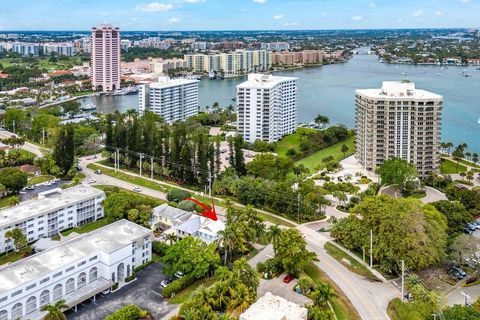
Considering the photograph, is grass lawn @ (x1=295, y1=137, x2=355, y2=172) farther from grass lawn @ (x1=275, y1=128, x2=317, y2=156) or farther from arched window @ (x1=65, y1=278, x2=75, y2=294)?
arched window @ (x1=65, y1=278, x2=75, y2=294)

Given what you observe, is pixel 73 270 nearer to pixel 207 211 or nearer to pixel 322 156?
pixel 207 211

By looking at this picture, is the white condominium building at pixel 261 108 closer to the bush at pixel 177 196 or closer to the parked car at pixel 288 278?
the bush at pixel 177 196

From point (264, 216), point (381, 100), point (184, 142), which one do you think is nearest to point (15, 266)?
point (264, 216)

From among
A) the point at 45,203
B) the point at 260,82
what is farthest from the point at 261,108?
the point at 45,203

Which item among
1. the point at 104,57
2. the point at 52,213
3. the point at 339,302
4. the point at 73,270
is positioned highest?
the point at 104,57

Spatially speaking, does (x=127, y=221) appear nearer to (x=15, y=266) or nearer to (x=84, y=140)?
(x=15, y=266)

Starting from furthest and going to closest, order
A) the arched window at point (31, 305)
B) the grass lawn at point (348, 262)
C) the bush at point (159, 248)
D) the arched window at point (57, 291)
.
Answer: the bush at point (159, 248) → the grass lawn at point (348, 262) → the arched window at point (57, 291) → the arched window at point (31, 305)

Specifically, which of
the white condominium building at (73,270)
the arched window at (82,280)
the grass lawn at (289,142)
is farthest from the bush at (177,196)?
the grass lawn at (289,142)
